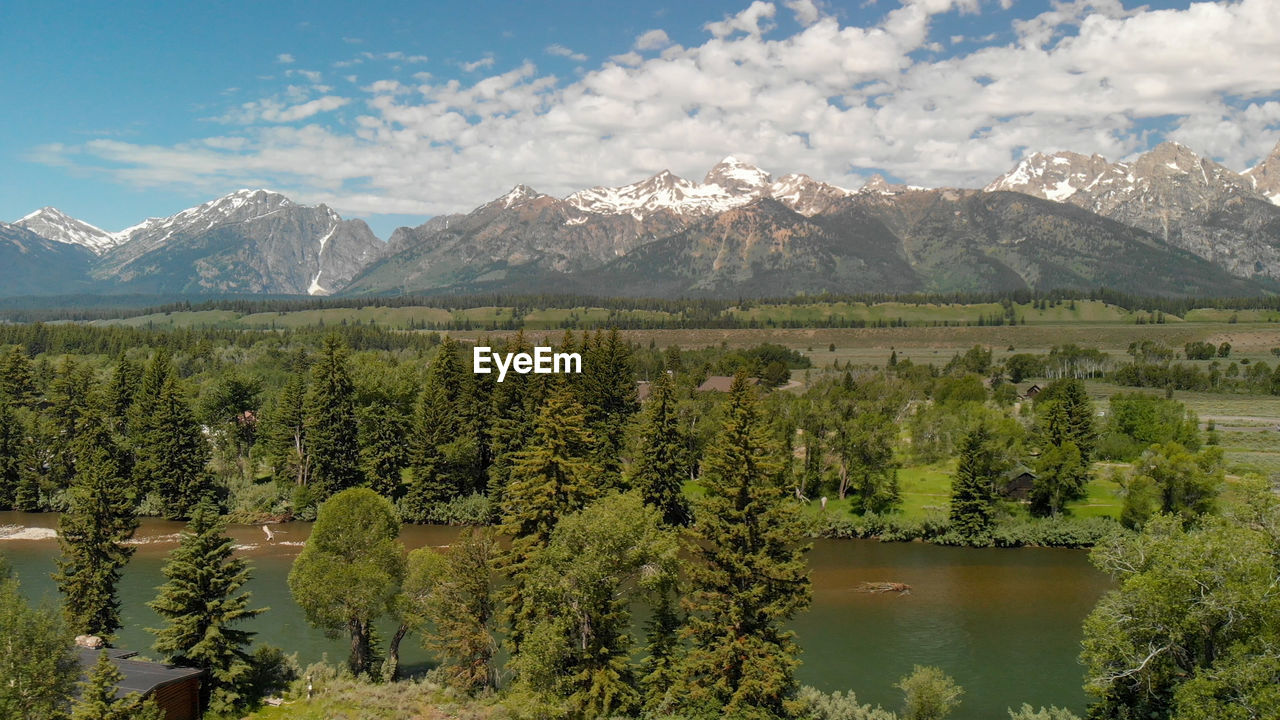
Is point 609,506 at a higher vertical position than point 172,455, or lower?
higher

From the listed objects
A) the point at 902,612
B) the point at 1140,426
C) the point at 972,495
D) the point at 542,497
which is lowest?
the point at 902,612

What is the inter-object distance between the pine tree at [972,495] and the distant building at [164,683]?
5229cm

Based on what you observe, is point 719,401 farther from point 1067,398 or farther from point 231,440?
point 231,440

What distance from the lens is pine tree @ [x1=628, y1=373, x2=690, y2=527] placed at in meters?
60.4

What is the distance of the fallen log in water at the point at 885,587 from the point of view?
4962 centimetres

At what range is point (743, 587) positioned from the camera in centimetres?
2875

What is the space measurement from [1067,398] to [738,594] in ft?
186

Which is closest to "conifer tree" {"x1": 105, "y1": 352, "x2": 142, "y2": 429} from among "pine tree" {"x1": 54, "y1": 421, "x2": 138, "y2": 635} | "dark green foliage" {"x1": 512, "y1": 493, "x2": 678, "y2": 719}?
"pine tree" {"x1": 54, "y1": 421, "x2": 138, "y2": 635}

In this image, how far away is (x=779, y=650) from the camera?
28328mm

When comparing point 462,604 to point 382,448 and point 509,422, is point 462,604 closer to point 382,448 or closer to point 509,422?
point 509,422

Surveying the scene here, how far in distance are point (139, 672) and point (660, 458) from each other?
38.7 metres

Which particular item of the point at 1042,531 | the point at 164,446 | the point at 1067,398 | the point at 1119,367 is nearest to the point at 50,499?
the point at 164,446

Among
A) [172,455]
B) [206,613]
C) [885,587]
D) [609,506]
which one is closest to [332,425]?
[172,455]

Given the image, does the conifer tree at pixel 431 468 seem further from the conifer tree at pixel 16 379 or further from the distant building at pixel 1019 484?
the distant building at pixel 1019 484
